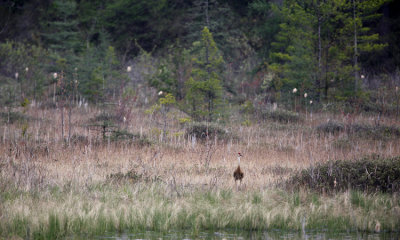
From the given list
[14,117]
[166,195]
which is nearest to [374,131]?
[166,195]

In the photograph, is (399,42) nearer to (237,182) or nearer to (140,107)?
(140,107)

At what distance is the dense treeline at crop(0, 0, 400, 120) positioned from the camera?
18.0 meters

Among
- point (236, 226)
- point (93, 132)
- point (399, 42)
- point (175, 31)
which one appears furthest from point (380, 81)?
point (236, 226)

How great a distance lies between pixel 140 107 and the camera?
18.9 m

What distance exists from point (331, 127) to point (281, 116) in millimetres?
2777

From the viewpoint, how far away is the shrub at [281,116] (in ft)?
53.6

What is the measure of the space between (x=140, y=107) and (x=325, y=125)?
8.17m

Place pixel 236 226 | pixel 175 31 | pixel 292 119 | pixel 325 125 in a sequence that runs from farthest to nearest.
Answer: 1. pixel 175 31
2. pixel 292 119
3. pixel 325 125
4. pixel 236 226

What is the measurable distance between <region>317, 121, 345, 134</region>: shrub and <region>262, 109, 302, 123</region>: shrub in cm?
206

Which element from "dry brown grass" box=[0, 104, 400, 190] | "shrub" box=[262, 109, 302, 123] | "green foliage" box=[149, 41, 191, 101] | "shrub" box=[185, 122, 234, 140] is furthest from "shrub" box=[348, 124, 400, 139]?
"green foliage" box=[149, 41, 191, 101]

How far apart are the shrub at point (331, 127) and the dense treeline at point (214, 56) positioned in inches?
129

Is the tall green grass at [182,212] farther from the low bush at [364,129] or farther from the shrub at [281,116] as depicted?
the shrub at [281,116]

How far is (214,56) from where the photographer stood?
51.6ft

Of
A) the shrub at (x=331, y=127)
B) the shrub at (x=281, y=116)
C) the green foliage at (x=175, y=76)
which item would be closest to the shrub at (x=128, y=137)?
the shrub at (x=331, y=127)
